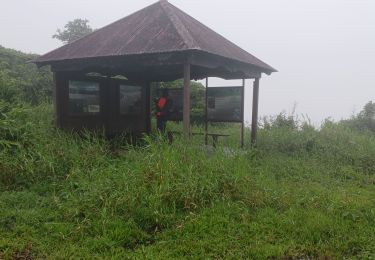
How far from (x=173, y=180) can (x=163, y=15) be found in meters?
4.64

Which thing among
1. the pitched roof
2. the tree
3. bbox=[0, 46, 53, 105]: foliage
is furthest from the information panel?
the tree

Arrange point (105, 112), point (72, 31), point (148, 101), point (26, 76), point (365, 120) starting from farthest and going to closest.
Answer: point (72, 31) < point (365, 120) < point (26, 76) < point (148, 101) < point (105, 112)

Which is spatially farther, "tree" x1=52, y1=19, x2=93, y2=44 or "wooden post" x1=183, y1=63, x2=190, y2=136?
"tree" x1=52, y1=19, x2=93, y2=44

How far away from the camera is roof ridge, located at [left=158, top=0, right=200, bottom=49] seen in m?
6.78

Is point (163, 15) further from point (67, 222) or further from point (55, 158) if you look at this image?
point (67, 222)

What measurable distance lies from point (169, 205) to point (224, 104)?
4736mm

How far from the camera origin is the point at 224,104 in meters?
9.27

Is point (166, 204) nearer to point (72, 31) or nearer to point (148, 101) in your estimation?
point (148, 101)

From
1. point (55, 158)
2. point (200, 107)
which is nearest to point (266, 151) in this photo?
point (55, 158)

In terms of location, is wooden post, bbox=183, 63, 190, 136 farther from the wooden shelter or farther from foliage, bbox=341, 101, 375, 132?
foliage, bbox=341, 101, 375, 132

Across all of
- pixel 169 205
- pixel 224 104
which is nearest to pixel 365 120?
Result: pixel 224 104

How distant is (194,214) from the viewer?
4.79 meters

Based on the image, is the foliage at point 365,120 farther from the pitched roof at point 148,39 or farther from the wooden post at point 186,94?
the wooden post at point 186,94

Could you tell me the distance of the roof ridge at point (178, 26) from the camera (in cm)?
678
